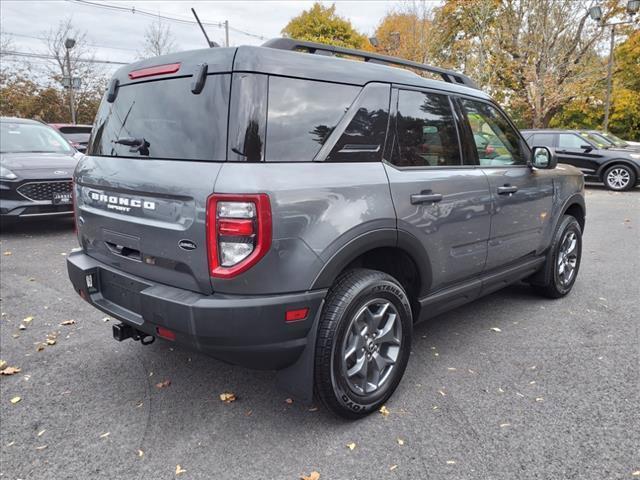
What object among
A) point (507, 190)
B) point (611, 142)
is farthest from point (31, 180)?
point (611, 142)

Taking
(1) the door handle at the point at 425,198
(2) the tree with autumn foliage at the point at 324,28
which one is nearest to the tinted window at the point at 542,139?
(1) the door handle at the point at 425,198

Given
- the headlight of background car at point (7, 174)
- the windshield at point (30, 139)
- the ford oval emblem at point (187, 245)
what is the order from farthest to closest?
1. the windshield at point (30, 139)
2. the headlight of background car at point (7, 174)
3. the ford oval emblem at point (187, 245)

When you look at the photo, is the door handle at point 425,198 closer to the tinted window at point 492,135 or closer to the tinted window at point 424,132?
the tinted window at point 424,132

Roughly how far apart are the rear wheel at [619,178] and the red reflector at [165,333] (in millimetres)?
14422

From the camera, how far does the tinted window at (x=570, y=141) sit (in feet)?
45.3

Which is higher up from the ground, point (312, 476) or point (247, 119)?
point (247, 119)

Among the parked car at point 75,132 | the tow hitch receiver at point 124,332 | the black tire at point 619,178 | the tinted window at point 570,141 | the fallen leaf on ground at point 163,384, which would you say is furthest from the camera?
the tinted window at point 570,141

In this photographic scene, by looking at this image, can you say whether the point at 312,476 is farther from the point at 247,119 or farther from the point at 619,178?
the point at 619,178

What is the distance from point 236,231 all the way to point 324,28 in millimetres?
27736

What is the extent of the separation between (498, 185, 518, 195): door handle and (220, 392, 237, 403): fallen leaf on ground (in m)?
2.30

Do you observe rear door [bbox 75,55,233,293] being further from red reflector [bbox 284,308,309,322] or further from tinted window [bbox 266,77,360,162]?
red reflector [bbox 284,308,309,322]

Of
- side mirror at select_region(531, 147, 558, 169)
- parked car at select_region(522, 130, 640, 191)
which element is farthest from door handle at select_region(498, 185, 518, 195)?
parked car at select_region(522, 130, 640, 191)

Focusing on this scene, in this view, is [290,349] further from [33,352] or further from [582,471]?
[33,352]

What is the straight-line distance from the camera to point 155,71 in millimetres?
2664
